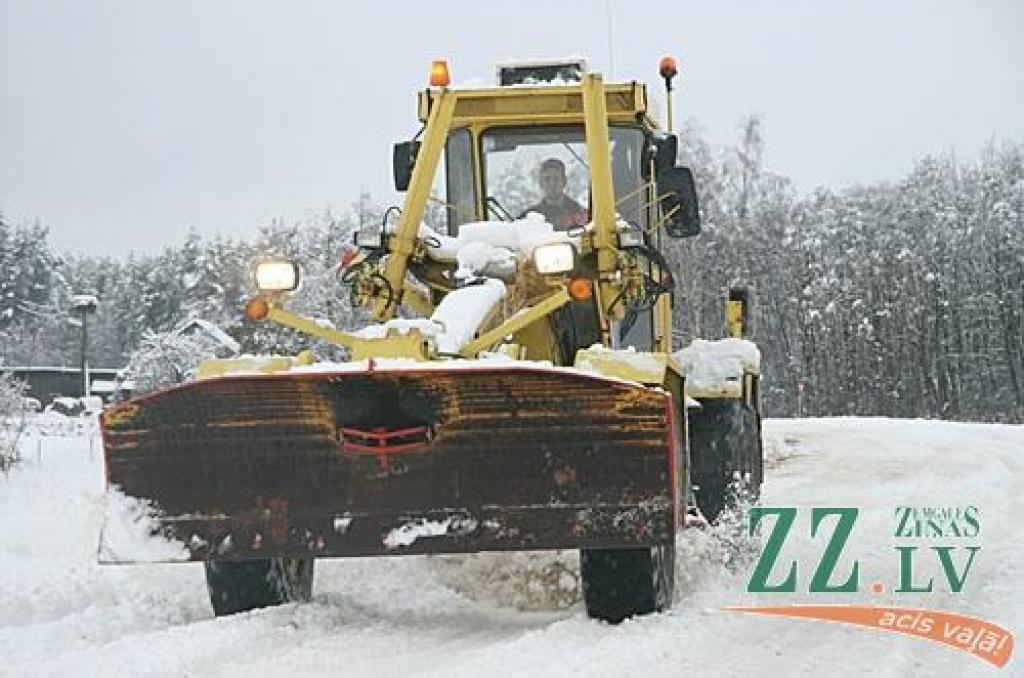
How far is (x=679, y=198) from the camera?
718cm

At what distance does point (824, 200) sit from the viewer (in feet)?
176

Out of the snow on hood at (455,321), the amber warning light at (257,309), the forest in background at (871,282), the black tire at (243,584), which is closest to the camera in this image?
the snow on hood at (455,321)

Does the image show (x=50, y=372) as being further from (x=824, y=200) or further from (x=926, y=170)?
(x=926, y=170)

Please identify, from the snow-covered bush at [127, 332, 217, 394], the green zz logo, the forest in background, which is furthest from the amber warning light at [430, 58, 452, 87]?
the forest in background

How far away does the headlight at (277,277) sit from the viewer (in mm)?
6148

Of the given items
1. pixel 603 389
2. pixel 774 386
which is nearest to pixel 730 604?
pixel 603 389

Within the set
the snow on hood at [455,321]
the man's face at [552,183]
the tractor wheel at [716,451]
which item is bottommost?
the tractor wheel at [716,451]

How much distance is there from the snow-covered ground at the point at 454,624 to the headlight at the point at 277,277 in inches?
55.5

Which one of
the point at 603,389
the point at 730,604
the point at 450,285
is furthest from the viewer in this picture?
the point at 450,285

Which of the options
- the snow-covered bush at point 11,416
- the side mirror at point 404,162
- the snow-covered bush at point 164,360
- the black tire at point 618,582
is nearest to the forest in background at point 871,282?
the snow-covered bush at point 164,360

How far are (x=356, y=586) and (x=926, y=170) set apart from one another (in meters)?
50.7

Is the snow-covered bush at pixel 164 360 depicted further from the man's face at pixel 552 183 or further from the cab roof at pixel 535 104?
the man's face at pixel 552 183

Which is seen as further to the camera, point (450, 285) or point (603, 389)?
point (450, 285)

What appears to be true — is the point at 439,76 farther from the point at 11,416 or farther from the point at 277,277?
the point at 11,416
